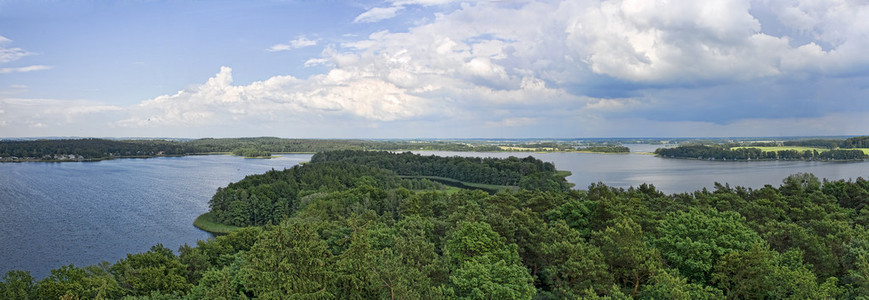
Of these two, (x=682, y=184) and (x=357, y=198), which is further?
(x=682, y=184)

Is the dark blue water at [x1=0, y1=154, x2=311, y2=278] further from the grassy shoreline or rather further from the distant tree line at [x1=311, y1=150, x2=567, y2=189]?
the distant tree line at [x1=311, y1=150, x2=567, y2=189]

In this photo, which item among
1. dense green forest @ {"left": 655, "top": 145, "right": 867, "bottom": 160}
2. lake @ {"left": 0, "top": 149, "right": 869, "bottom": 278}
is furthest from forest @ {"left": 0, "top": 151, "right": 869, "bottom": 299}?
dense green forest @ {"left": 655, "top": 145, "right": 867, "bottom": 160}

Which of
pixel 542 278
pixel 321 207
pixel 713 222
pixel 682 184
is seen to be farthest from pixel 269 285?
pixel 682 184

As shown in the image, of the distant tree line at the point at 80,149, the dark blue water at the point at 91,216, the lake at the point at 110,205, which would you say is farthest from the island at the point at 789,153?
the distant tree line at the point at 80,149

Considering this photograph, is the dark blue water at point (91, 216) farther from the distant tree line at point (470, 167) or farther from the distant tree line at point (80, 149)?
the distant tree line at point (80, 149)

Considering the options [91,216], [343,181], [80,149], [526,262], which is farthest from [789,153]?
[80,149]

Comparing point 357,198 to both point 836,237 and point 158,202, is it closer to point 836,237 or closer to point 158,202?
point 158,202

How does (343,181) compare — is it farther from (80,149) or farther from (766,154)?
(80,149)
